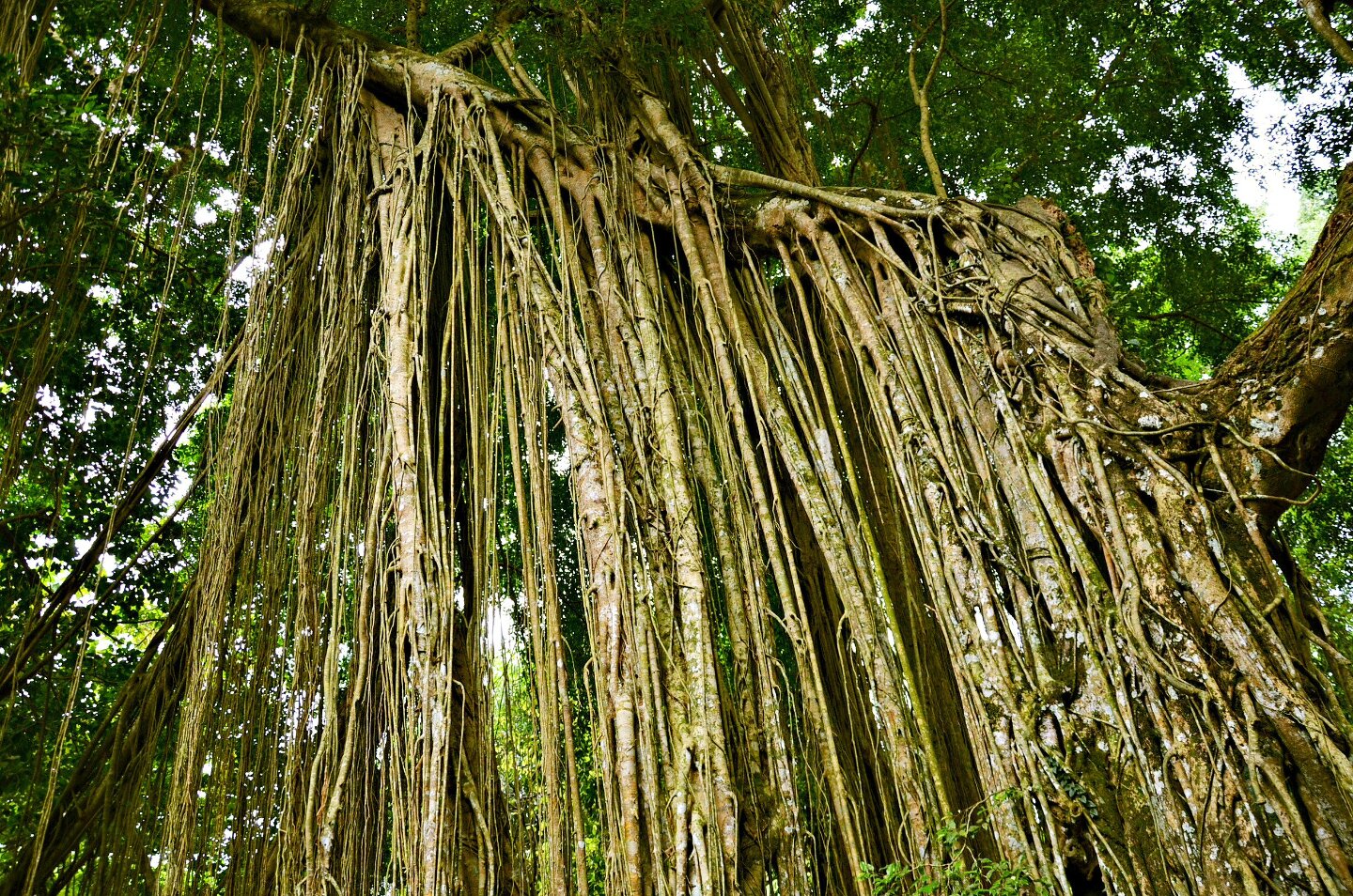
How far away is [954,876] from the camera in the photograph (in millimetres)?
1717

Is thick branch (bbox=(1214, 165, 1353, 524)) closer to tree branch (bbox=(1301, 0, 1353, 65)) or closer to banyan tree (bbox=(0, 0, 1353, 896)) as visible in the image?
banyan tree (bbox=(0, 0, 1353, 896))

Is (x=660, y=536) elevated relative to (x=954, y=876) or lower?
elevated

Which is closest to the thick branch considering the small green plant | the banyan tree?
the banyan tree

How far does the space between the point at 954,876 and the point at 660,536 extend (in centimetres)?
96

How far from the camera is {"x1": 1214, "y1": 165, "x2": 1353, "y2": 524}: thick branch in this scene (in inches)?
77.5

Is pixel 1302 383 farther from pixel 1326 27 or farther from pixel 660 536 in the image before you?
pixel 660 536

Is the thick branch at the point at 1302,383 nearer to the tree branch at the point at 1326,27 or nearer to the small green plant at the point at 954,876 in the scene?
the tree branch at the point at 1326,27

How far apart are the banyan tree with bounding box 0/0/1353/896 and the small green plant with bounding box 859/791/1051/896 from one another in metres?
0.02

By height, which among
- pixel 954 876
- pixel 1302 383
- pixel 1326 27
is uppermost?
pixel 1326 27

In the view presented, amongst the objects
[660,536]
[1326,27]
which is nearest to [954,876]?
[660,536]

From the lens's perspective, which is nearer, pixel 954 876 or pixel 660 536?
pixel 954 876

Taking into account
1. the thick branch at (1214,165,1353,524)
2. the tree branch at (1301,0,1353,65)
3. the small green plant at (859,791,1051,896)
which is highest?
the tree branch at (1301,0,1353,65)

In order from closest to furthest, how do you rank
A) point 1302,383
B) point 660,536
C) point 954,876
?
point 954,876 → point 1302,383 → point 660,536

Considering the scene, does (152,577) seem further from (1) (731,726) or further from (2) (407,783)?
(1) (731,726)
